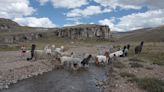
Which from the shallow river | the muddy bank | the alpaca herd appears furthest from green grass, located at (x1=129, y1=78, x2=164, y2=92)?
the alpaca herd

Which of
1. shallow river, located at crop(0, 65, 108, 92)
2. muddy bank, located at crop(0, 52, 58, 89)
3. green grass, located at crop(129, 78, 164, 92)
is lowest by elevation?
shallow river, located at crop(0, 65, 108, 92)

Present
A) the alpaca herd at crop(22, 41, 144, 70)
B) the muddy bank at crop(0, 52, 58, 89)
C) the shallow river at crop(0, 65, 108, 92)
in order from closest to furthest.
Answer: the shallow river at crop(0, 65, 108, 92)
the muddy bank at crop(0, 52, 58, 89)
the alpaca herd at crop(22, 41, 144, 70)

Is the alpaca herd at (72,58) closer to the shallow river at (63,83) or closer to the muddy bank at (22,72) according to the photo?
the muddy bank at (22,72)

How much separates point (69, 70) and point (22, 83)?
7.64m

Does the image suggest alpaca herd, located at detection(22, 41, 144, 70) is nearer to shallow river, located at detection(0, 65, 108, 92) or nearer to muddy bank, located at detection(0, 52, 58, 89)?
muddy bank, located at detection(0, 52, 58, 89)

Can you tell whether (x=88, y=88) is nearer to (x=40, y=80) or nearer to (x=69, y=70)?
(x=40, y=80)

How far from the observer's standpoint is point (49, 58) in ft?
115

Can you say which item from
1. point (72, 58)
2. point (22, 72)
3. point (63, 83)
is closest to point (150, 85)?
point (63, 83)

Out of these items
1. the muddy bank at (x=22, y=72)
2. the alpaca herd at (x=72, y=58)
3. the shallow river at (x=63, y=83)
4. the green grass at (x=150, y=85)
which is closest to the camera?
the green grass at (x=150, y=85)

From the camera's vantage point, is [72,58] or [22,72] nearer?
[22,72]

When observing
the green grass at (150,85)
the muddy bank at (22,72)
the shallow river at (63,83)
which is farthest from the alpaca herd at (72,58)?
the green grass at (150,85)

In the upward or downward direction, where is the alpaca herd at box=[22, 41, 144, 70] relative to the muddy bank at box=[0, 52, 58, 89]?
upward

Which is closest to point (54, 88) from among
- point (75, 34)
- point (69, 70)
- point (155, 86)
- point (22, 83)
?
point (22, 83)

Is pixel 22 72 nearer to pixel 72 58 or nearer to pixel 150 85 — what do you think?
pixel 72 58
